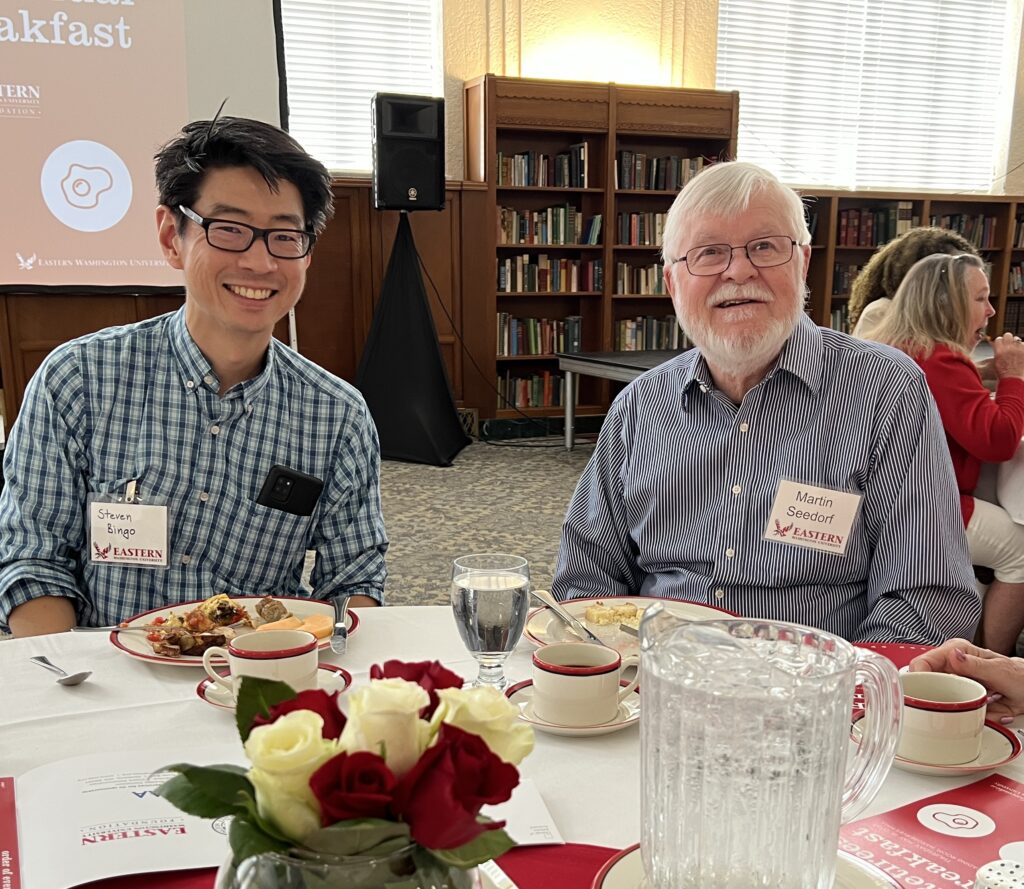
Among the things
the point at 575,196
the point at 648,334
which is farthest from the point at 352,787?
the point at 648,334

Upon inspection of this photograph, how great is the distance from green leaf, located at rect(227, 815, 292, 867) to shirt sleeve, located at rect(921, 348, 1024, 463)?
2.46m

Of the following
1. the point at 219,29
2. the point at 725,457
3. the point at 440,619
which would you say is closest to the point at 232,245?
the point at 440,619

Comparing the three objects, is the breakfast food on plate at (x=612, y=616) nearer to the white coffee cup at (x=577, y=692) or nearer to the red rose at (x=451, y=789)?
the white coffee cup at (x=577, y=692)

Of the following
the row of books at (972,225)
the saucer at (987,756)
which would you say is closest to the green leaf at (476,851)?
the saucer at (987,756)

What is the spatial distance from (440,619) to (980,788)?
70 cm

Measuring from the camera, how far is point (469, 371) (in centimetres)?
733

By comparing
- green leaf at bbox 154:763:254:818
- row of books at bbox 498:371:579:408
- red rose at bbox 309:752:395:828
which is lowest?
row of books at bbox 498:371:579:408

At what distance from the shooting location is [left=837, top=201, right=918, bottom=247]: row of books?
26.3 feet

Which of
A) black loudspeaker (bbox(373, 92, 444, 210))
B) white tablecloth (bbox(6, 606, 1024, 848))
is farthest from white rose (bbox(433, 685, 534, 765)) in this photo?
black loudspeaker (bbox(373, 92, 444, 210))

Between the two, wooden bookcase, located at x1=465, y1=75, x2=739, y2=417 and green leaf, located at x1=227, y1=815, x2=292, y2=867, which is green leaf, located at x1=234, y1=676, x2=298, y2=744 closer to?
green leaf, located at x1=227, y1=815, x2=292, y2=867

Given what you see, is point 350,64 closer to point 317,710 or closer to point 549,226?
point 549,226

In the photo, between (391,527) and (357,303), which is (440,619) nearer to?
(391,527)

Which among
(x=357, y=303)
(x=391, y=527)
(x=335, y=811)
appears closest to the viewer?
(x=335, y=811)

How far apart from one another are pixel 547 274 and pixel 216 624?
6242 mm
